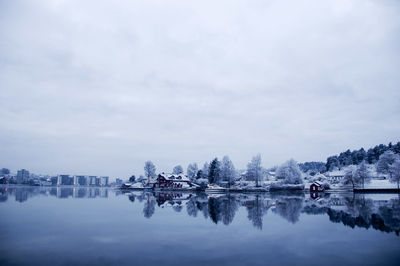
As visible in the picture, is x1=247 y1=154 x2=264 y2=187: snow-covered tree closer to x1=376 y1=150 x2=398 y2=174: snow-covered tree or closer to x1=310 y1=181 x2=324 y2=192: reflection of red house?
x1=310 y1=181 x2=324 y2=192: reflection of red house

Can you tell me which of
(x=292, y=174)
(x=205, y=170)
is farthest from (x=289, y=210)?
(x=205, y=170)

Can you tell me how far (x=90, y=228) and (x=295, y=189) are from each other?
81.9 m

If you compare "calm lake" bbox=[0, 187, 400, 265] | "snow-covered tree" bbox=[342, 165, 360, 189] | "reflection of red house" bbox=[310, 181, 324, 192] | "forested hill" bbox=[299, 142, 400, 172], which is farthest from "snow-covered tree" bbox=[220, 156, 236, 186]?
"calm lake" bbox=[0, 187, 400, 265]

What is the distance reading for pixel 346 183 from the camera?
92.2 meters

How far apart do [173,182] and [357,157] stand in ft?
377

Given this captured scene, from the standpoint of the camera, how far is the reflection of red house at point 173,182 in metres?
124

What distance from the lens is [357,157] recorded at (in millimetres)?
163250

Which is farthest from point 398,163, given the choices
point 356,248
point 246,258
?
point 246,258

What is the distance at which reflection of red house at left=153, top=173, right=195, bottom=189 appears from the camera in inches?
4883

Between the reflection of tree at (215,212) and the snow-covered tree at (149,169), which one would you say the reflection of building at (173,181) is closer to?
the snow-covered tree at (149,169)

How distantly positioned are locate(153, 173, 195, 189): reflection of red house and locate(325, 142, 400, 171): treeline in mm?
90970

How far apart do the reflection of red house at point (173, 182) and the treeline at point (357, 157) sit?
298 feet

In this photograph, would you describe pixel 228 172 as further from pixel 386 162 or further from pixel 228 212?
pixel 228 212

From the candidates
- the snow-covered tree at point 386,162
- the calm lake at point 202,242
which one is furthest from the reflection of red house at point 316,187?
the calm lake at point 202,242
